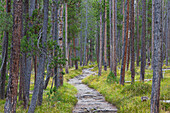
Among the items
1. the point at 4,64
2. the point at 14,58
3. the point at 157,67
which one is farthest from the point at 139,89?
the point at 4,64

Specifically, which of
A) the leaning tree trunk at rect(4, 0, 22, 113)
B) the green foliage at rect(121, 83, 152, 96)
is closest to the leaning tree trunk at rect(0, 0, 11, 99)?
the leaning tree trunk at rect(4, 0, 22, 113)

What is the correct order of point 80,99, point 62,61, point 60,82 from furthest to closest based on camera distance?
point 60,82 → point 80,99 → point 62,61

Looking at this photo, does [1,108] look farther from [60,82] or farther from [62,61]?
[60,82]

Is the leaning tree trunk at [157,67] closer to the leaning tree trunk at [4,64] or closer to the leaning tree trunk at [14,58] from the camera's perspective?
the leaning tree trunk at [14,58]

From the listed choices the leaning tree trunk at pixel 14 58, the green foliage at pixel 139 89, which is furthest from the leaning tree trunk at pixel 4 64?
the green foliage at pixel 139 89

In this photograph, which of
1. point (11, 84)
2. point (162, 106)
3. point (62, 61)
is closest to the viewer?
point (11, 84)

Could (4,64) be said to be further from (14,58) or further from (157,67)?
(157,67)

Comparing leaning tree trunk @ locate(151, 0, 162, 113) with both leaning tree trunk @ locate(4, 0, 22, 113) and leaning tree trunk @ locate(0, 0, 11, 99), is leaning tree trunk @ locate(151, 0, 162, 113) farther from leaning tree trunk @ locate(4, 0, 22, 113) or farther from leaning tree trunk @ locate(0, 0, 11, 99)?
leaning tree trunk @ locate(0, 0, 11, 99)

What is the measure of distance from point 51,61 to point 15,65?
3.01 metres

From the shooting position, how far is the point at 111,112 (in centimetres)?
826

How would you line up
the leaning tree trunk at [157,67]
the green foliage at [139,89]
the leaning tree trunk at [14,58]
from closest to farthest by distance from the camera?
1. the leaning tree trunk at [14,58]
2. the leaning tree trunk at [157,67]
3. the green foliage at [139,89]

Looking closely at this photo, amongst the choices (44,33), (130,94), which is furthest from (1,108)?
(130,94)

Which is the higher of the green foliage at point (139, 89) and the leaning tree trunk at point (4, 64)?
the leaning tree trunk at point (4, 64)

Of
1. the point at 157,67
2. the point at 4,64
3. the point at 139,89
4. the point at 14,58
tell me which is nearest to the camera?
the point at 14,58
